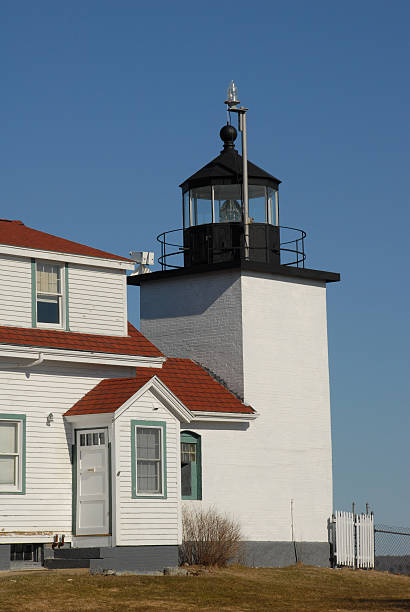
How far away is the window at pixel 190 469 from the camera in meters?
28.0

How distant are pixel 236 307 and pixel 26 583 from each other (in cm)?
1103

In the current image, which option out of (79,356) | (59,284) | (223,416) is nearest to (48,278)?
(59,284)

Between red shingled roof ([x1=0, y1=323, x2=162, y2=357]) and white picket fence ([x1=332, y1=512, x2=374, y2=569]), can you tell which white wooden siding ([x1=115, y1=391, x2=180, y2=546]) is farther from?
white picket fence ([x1=332, y1=512, x2=374, y2=569])

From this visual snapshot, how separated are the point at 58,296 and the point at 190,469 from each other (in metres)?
5.27

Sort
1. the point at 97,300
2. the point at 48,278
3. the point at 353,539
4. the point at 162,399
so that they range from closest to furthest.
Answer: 1. the point at 162,399
2. the point at 48,278
3. the point at 97,300
4. the point at 353,539

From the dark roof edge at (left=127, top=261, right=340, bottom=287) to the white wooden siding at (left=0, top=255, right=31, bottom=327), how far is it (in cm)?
631

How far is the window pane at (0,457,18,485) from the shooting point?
79.4 ft

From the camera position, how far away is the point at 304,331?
1232 inches

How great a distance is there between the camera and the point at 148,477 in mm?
25172

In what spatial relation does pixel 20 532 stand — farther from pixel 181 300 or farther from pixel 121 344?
pixel 181 300

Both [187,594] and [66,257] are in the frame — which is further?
[66,257]

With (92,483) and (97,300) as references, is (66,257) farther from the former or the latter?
(92,483)

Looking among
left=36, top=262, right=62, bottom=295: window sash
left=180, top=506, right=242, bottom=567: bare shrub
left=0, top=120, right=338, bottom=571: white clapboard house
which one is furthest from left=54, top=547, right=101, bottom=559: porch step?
left=36, top=262, right=62, bottom=295: window sash

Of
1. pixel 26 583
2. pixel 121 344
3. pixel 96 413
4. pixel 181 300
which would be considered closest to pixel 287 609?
pixel 26 583
